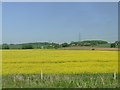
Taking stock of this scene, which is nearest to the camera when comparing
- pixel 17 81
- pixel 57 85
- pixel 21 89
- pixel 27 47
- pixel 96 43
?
pixel 21 89

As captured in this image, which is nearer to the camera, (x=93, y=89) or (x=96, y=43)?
(x=93, y=89)

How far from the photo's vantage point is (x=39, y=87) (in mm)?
11508

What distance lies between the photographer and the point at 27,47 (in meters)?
72.3

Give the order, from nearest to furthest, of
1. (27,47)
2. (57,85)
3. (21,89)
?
(21,89) → (57,85) → (27,47)

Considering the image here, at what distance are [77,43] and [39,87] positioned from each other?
5590cm

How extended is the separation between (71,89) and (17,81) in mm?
3497

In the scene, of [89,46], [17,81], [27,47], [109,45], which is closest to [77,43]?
[89,46]

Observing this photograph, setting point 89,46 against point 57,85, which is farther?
point 89,46

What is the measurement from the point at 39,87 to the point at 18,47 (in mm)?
59590

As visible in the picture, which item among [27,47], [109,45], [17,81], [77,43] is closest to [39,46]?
[27,47]

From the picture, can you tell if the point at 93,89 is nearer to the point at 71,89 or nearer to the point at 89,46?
the point at 71,89

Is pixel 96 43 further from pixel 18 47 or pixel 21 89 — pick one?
pixel 21 89

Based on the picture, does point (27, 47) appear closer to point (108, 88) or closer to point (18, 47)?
point (18, 47)

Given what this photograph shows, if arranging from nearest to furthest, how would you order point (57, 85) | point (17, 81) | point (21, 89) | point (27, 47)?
point (21, 89) → point (57, 85) → point (17, 81) → point (27, 47)
